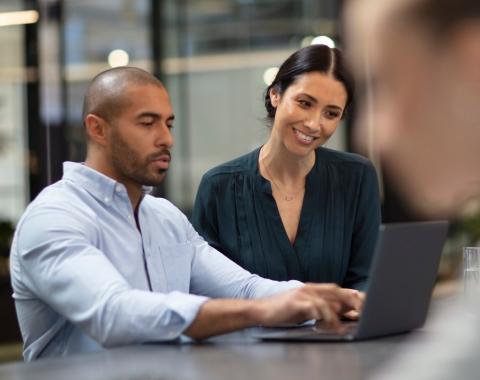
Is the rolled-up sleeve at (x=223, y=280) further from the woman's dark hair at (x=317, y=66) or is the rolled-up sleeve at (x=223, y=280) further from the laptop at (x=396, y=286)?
the woman's dark hair at (x=317, y=66)

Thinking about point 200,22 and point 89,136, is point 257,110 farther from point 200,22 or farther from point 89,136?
point 89,136

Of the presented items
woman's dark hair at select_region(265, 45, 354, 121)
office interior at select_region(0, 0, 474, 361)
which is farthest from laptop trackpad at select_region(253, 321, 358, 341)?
office interior at select_region(0, 0, 474, 361)

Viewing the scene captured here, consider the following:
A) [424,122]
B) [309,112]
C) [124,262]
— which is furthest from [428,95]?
[309,112]

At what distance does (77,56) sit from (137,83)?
4384 mm

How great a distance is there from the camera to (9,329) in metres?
6.09

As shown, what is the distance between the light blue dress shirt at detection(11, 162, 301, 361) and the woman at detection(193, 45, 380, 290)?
351 millimetres

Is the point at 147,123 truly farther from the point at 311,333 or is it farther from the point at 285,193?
the point at 285,193

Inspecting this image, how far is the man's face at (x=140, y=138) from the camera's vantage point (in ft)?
7.09

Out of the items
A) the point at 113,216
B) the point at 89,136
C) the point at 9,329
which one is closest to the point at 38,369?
the point at 113,216

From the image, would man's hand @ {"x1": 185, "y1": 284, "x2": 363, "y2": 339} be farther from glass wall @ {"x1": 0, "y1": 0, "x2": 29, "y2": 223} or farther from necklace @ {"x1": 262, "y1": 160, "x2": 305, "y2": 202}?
glass wall @ {"x1": 0, "y1": 0, "x2": 29, "y2": 223}

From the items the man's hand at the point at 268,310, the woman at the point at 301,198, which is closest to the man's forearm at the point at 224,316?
the man's hand at the point at 268,310

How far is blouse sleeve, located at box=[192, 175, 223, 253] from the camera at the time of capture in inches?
110

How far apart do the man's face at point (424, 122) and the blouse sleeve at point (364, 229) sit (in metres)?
2.06

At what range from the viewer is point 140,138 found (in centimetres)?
216
